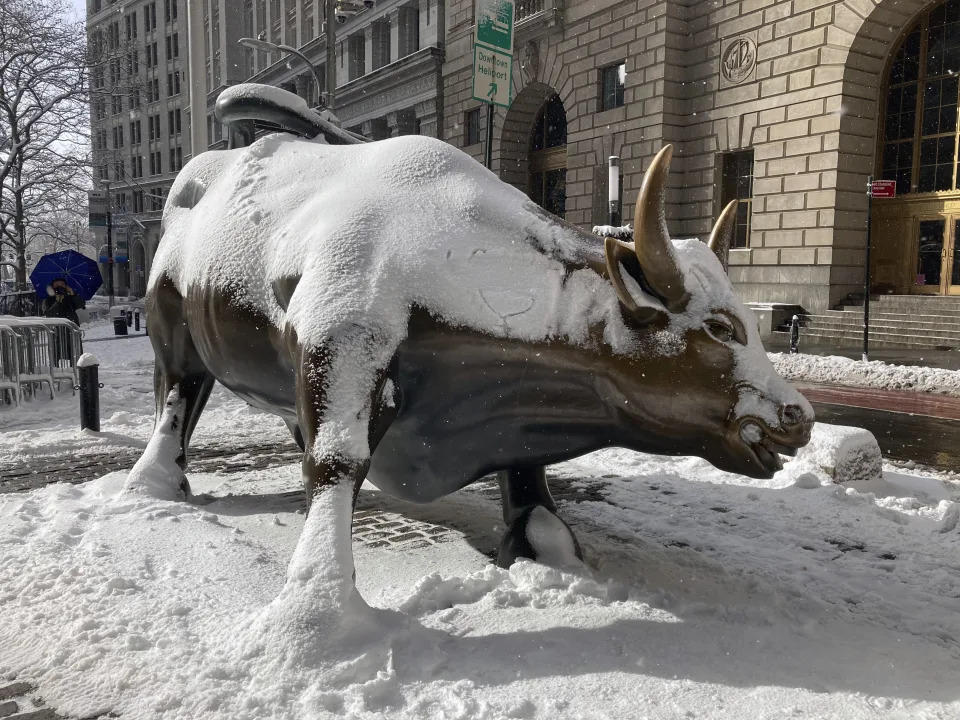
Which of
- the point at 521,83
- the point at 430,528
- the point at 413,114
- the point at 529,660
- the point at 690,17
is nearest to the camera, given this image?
the point at 529,660

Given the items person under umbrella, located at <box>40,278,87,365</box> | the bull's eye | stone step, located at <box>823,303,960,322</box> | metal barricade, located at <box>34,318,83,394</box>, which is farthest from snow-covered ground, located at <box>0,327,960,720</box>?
stone step, located at <box>823,303,960,322</box>

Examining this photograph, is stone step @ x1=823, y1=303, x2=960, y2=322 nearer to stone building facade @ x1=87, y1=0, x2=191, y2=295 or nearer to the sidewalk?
the sidewalk

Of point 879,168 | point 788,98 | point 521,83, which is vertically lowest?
point 879,168

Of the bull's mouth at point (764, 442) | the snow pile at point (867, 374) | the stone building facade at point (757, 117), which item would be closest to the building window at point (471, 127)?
the stone building facade at point (757, 117)

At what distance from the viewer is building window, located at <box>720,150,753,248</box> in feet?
63.9

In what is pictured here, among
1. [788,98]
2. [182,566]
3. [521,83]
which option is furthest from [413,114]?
[182,566]

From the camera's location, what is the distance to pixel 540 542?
3.38 meters

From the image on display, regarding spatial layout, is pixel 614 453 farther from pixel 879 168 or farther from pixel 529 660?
pixel 879 168

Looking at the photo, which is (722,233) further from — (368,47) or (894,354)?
(368,47)

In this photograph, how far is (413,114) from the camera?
30.0m

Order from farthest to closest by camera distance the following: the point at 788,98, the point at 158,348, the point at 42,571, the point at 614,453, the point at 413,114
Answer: the point at 413,114
the point at 788,98
the point at 614,453
the point at 158,348
the point at 42,571

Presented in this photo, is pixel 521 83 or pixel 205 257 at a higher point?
pixel 521 83

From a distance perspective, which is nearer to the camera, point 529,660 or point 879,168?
point 529,660

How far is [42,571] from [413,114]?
94.6 feet
